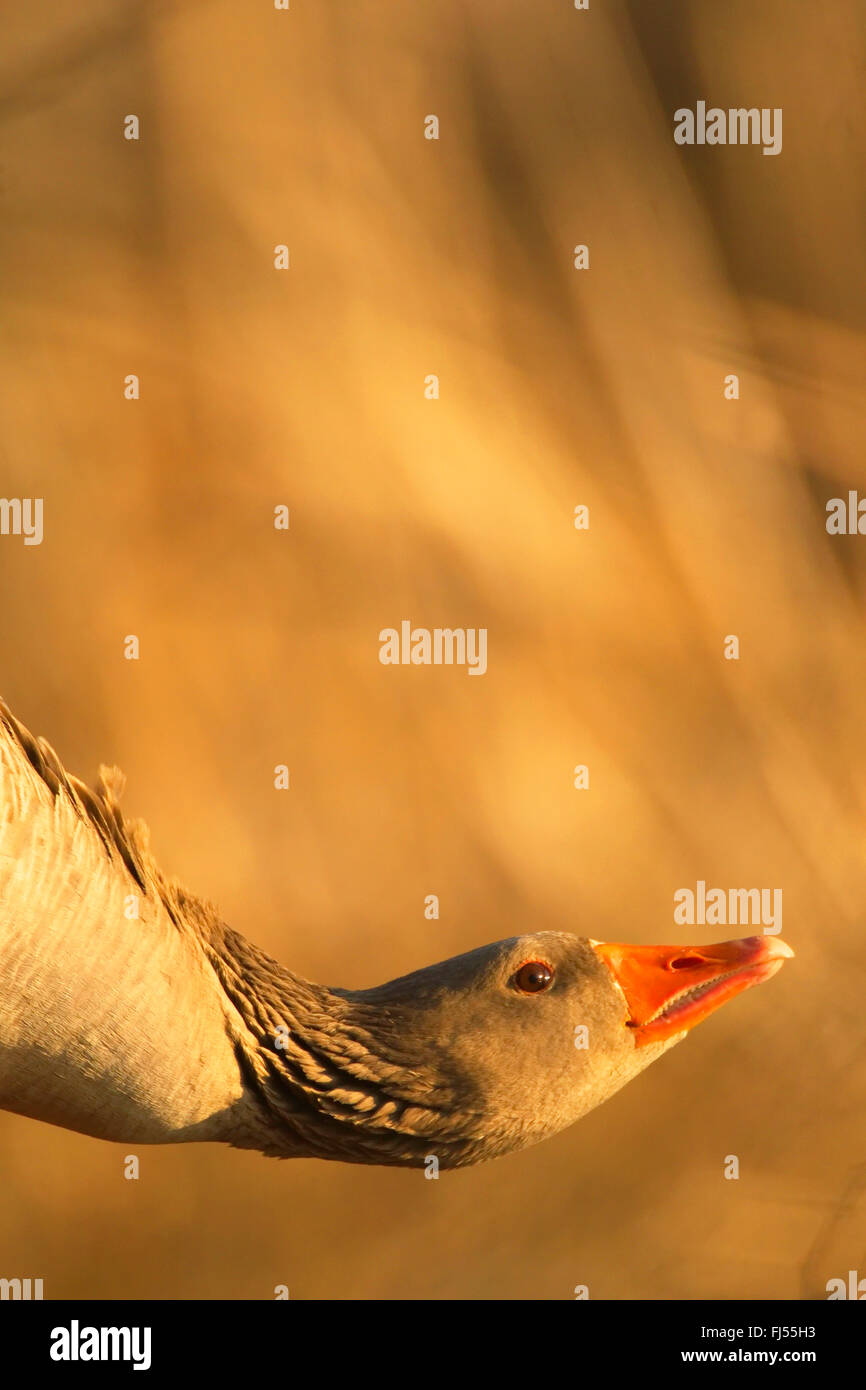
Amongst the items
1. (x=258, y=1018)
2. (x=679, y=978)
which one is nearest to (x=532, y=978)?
(x=679, y=978)

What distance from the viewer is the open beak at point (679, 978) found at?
5.04ft

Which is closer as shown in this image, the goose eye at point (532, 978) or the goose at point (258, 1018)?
the goose at point (258, 1018)

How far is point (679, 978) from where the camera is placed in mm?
1549

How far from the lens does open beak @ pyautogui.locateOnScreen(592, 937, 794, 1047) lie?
154 cm

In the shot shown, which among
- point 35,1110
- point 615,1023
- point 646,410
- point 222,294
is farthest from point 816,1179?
point 222,294

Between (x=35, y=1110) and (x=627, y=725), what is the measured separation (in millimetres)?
1925

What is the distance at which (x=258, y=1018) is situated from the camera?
4.87 ft

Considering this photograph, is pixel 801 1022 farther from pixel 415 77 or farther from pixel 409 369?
pixel 415 77

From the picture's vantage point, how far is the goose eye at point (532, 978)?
5.00 feet

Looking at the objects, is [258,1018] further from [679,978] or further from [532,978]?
[679,978]

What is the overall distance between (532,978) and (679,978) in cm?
20

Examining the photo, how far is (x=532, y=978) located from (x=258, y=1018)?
36 centimetres

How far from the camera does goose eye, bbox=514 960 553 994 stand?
1525 mm

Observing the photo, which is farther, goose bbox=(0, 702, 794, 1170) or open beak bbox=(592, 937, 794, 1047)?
open beak bbox=(592, 937, 794, 1047)
